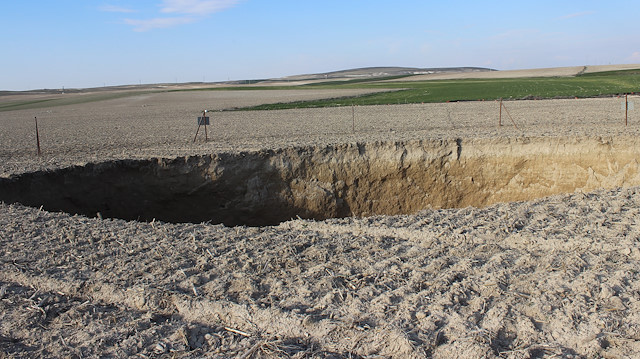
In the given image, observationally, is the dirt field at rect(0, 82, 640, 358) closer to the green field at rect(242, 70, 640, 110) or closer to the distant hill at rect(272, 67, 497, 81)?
the green field at rect(242, 70, 640, 110)

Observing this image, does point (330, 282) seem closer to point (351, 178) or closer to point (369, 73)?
point (351, 178)

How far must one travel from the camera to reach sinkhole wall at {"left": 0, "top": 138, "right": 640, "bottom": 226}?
9820mm

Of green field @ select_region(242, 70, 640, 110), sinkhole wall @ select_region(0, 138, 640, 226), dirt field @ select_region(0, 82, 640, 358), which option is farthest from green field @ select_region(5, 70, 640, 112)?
dirt field @ select_region(0, 82, 640, 358)

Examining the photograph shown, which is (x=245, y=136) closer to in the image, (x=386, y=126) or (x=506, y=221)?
(x=386, y=126)

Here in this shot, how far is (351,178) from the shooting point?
35.0ft

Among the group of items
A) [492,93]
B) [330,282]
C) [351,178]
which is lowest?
[351,178]

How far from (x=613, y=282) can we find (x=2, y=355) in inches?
178

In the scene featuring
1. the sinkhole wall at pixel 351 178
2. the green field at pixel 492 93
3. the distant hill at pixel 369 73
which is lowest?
the sinkhole wall at pixel 351 178

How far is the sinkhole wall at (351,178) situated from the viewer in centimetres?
982

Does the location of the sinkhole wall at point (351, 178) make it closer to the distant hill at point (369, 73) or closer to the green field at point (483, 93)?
the green field at point (483, 93)

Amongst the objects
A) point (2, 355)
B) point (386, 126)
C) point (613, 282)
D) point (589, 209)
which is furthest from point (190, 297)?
point (386, 126)

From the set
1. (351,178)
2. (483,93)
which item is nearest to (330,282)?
(351,178)

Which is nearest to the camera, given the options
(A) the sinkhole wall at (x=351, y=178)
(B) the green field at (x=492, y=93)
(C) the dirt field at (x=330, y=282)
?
(C) the dirt field at (x=330, y=282)

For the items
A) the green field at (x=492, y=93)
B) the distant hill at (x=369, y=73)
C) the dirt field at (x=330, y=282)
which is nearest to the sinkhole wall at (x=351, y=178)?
the dirt field at (x=330, y=282)
